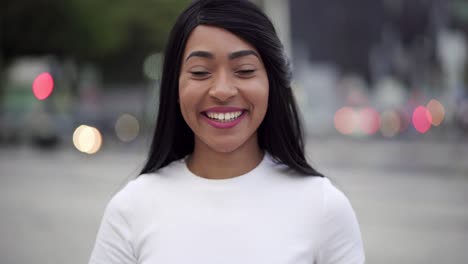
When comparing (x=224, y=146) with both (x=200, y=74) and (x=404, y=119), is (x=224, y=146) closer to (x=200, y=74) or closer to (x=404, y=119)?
(x=200, y=74)

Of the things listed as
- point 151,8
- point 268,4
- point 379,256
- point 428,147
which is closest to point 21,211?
point 379,256

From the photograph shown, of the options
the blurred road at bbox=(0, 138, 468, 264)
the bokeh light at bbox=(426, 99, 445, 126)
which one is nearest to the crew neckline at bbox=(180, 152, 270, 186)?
A: the blurred road at bbox=(0, 138, 468, 264)

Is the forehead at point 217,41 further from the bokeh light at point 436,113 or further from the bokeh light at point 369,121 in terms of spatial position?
the bokeh light at point 436,113

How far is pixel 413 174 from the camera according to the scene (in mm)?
17141

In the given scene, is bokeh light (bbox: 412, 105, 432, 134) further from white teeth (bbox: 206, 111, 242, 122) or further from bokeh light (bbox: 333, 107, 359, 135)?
white teeth (bbox: 206, 111, 242, 122)

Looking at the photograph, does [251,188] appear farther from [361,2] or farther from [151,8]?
[361,2]

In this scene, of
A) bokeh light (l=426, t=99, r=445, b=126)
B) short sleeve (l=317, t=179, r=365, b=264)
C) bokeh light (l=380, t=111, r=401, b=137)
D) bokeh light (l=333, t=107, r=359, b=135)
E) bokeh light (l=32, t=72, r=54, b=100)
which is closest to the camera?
short sleeve (l=317, t=179, r=365, b=264)

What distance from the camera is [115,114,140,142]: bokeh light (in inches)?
1368

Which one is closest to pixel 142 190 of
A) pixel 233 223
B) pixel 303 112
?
pixel 233 223

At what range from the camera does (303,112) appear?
41.4 metres

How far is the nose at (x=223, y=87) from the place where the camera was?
82.2 inches

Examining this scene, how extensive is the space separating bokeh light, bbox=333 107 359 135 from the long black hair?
3195cm

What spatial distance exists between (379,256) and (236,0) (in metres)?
6.17

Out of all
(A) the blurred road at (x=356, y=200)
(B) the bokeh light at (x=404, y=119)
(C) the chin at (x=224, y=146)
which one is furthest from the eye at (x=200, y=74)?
(B) the bokeh light at (x=404, y=119)
